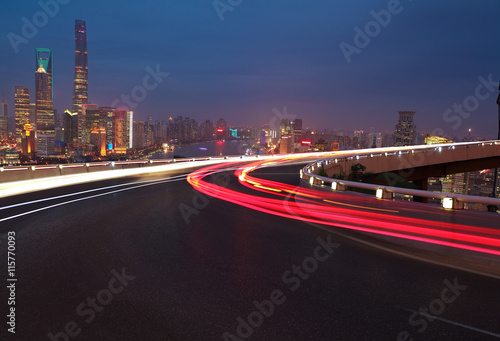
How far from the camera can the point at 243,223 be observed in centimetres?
927

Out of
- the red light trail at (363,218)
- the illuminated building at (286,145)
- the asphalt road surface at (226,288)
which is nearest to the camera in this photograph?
the asphalt road surface at (226,288)

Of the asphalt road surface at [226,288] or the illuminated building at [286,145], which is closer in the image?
the asphalt road surface at [226,288]

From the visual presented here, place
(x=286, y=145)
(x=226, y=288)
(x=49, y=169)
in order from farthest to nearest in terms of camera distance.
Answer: (x=286, y=145) < (x=49, y=169) < (x=226, y=288)

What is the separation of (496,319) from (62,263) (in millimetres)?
6520

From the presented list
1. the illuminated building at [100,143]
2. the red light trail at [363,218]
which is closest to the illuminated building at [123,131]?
the illuminated building at [100,143]

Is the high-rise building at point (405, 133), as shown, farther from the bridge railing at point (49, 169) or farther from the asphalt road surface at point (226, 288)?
the asphalt road surface at point (226, 288)

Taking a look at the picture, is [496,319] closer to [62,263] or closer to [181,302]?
[181,302]

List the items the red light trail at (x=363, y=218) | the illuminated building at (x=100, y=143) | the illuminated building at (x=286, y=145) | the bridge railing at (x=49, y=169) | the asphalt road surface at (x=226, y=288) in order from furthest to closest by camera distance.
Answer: the illuminated building at (x=100, y=143)
the illuminated building at (x=286, y=145)
the bridge railing at (x=49, y=169)
the red light trail at (x=363, y=218)
the asphalt road surface at (x=226, y=288)

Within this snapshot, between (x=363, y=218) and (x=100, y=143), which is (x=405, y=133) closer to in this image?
(x=363, y=218)

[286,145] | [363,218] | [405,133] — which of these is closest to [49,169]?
[363,218]

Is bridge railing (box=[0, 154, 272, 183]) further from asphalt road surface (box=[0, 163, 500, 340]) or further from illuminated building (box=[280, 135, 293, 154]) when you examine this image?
illuminated building (box=[280, 135, 293, 154])

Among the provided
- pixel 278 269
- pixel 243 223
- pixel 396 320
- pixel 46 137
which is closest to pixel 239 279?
pixel 278 269

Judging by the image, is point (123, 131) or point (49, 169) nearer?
point (49, 169)

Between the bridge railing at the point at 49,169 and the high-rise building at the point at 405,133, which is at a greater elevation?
the high-rise building at the point at 405,133
